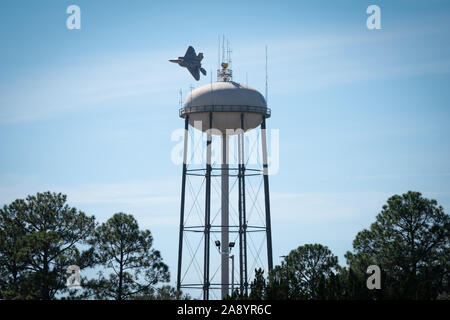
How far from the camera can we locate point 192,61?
74.4 meters

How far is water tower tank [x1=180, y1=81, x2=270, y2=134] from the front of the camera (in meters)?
71.5

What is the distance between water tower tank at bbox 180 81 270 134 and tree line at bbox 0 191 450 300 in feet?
39.4

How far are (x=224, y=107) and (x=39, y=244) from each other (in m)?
19.8

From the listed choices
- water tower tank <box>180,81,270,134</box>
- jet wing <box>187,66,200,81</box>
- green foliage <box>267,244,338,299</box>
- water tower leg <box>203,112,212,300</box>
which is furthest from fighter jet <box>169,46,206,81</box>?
green foliage <box>267,244,338,299</box>

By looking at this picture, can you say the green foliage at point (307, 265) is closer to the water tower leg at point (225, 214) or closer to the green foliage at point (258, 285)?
the water tower leg at point (225, 214)

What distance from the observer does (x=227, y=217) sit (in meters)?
74.1

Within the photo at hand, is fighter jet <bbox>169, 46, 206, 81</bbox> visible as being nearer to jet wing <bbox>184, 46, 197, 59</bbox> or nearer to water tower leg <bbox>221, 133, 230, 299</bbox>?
jet wing <bbox>184, 46, 197, 59</bbox>

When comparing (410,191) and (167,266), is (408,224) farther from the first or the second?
(167,266)

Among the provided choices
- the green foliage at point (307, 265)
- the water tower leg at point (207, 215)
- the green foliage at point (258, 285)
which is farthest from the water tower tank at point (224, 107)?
the green foliage at point (258, 285)

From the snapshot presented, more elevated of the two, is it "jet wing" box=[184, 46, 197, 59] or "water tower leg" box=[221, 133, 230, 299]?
"jet wing" box=[184, 46, 197, 59]

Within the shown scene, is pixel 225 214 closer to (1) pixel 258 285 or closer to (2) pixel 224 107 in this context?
(2) pixel 224 107

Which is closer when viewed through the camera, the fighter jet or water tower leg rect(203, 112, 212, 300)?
water tower leg rect(203, 112, 212, 300)

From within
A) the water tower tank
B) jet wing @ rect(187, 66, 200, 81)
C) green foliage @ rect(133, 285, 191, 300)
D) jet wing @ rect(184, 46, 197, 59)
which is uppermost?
jet wing @ rect(184, 46, 197, 59)
